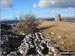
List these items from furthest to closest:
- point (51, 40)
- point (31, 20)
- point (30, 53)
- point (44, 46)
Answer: point (31, 20), point (51, 40), point (44, 46), point (30, 53)

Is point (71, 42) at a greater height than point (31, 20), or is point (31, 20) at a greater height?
point (31, 20)

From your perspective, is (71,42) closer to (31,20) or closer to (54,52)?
(54,52)

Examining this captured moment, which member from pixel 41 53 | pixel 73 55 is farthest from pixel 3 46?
pixel 73 55

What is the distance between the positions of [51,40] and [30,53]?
1.96 metres

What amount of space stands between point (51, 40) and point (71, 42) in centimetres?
123

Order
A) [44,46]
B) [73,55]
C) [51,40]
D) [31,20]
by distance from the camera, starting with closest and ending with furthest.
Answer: [73,55], [44,46], [51,40], [31,20]

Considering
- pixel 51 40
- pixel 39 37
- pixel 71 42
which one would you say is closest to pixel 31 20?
pixel 39 37

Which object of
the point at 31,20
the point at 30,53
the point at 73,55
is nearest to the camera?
the point at 73,55

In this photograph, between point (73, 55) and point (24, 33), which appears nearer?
point (73, 55)

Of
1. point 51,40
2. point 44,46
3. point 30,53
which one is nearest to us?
point 30,53

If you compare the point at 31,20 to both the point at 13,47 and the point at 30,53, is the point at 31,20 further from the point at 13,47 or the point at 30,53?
the point at 30,53

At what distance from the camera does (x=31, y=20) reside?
38.3ft

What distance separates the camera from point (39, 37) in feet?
31.9

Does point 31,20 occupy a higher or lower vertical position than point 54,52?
higher
